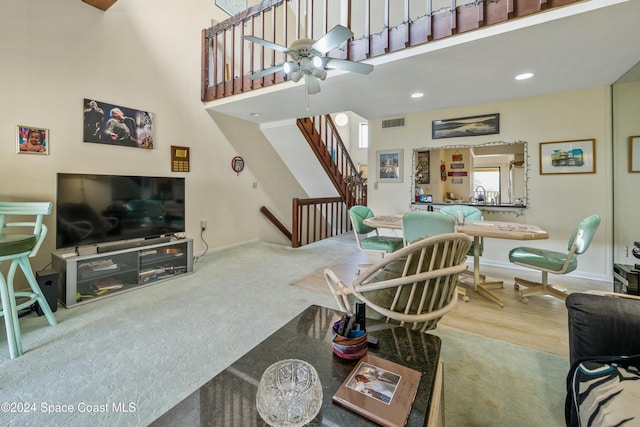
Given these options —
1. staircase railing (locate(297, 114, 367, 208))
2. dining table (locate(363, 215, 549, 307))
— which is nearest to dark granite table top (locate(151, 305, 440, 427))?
dining table (locate(363, 215, 549, 307))

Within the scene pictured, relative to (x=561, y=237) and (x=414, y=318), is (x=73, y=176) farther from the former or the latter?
(x=561, y=237)

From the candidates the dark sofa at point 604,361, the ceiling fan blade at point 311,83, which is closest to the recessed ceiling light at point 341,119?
the ceiling fan blade at point 311,83

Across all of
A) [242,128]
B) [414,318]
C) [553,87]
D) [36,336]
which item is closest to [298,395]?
[414,318]

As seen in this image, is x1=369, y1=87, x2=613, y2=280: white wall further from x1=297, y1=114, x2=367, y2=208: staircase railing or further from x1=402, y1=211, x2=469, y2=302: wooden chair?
x1=297, y1=114, x2=367, y2=208: staircase railing

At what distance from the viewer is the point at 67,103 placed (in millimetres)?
2779

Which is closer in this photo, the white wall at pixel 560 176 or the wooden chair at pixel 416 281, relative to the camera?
the wooden chair at pixel 416 281

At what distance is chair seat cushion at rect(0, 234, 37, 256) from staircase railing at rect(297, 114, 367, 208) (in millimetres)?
3886

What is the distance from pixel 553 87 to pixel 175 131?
4970 mm

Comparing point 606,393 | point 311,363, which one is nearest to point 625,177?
point 606,393

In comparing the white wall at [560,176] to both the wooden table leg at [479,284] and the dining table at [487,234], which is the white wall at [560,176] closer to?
the dining table at [487,234]

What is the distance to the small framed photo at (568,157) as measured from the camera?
3.23 meters

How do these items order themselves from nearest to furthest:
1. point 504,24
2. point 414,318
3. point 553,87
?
point 414,318, point 504,24, point 553,87

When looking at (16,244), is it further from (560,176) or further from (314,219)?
(560,176)

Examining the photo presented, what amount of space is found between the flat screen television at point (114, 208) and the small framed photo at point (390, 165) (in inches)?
125
